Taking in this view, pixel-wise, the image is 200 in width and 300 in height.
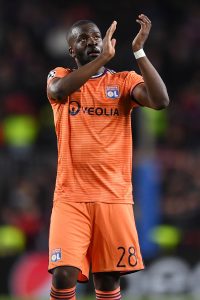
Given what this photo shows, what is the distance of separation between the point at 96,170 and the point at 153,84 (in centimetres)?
72

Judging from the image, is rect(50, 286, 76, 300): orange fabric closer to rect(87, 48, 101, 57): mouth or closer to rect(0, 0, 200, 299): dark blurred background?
rect(87, 48, 101, 57): mouth

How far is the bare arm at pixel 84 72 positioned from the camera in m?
6.34

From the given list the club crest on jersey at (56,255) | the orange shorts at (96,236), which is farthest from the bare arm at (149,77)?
the club crest on jersey at (56,255)

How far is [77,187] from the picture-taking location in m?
6.71

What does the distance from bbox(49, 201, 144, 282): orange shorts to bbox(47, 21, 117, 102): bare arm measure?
774 mm

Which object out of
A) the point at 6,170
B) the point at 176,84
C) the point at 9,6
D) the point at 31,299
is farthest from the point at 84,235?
the point at 9,6

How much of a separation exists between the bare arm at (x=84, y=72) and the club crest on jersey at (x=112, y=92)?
348mm

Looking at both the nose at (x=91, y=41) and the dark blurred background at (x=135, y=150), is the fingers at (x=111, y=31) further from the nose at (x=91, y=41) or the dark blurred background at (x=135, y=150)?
the dark blurred background at (x=135, y=150)

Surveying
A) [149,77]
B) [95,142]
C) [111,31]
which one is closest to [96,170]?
[95,142]

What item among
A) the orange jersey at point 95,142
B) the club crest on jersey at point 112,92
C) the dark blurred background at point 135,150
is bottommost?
the dark blurred background at point 135,150

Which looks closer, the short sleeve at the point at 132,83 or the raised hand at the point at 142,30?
the raised hand at the point at 142,30

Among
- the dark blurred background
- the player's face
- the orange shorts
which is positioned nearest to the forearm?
the player's face

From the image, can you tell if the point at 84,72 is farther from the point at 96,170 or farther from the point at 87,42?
the point at 96,170

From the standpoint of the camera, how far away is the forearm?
6.45 metres
